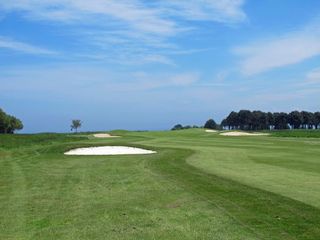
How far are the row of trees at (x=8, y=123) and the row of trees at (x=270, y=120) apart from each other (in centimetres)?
7105

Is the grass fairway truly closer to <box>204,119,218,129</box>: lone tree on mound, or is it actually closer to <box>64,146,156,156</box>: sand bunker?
<box>64,146,156,156</box>: sand bunker

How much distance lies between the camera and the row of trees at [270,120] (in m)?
156

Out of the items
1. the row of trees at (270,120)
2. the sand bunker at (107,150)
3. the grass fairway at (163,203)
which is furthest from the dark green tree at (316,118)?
the grass fairway at (163,203)

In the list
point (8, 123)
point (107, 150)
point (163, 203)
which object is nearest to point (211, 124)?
point (8, 123)

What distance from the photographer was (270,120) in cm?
15862

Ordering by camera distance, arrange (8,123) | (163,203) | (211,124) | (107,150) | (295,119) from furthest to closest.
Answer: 1. (295,119)
2. (211,124)
3. (8,123)
4. (107,150)
5. (163,203)

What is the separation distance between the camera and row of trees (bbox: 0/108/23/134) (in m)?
107

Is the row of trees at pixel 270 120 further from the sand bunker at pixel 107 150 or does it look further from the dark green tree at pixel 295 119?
the sand bunker at pixel 107 150

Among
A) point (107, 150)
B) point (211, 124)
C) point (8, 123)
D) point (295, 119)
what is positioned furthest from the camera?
point (295, 119)

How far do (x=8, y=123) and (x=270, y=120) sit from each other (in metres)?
86.4

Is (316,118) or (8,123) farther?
(316,118)

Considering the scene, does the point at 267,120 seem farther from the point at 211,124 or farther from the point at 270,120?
the point at 211,124

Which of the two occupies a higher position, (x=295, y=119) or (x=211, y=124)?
(x=295, y=119)

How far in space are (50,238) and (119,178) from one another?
28.1 feet
